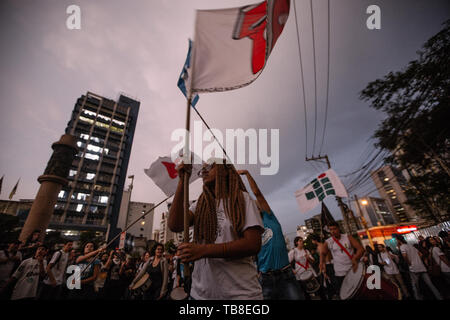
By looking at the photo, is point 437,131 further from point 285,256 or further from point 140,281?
point 140,281

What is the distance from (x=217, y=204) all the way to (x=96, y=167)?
A: 190 feet

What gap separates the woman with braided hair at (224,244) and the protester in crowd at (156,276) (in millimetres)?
4782

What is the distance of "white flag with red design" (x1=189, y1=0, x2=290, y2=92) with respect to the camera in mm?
2617

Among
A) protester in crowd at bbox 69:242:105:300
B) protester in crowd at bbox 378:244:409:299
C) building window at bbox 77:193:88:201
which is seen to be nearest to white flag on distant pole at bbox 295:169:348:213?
protester in crowd at bbox 378:244:409:299

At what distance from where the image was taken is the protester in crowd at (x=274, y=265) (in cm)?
288

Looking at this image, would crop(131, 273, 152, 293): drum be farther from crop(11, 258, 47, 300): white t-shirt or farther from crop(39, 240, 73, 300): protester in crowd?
crop(11, 258, 47, 300): white t-shirt

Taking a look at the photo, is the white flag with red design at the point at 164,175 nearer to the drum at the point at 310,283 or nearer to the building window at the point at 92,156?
the drum at the point at 310,283

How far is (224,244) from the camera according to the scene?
134 cm

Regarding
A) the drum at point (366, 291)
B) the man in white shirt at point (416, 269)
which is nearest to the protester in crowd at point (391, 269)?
the man in white shirt at point (416, 269)

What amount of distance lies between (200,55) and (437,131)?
1551 cm

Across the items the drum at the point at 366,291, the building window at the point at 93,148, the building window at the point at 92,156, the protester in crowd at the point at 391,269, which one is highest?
the building window at the point at 93,148

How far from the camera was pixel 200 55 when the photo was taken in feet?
8.54

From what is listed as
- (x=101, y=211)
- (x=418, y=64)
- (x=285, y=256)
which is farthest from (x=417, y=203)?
(x=101, y=211)

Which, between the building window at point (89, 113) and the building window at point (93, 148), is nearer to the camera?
the building window at point (93, 148)
